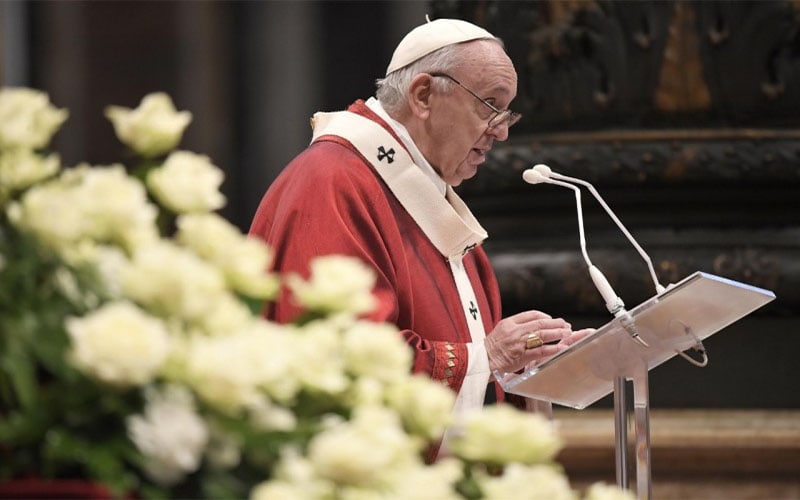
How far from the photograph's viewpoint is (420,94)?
11.7 ft

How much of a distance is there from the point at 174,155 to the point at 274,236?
209 cm

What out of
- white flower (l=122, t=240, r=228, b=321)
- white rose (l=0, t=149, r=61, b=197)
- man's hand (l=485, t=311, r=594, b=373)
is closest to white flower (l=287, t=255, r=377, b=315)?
white flower (l=122, t=240, r=228, b=321)

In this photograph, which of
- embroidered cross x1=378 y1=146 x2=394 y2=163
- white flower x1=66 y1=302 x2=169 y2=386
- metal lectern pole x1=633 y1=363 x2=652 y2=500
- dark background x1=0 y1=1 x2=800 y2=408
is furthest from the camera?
dark background x1=0 y1=1 x2=800 y2=408

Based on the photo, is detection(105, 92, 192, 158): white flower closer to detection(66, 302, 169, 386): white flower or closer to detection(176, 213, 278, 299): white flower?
detection(176, 213, 278, 299): white flower

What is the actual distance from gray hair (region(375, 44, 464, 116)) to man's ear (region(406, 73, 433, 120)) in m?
0.02

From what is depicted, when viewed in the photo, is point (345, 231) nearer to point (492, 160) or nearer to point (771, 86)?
point (492, 160)

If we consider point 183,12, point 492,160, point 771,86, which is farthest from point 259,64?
point 771,86

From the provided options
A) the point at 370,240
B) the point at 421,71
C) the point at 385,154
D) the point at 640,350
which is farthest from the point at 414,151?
the point at 640,350

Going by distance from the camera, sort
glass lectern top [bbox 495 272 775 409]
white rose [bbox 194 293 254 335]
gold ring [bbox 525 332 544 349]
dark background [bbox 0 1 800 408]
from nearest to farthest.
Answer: white rose [bbox 194 293 254 335] < glass lectern top [bbox 495 272 775 409] < gold ring [bbox 525 332 544 349] < dark background [bbox 0 1 800 408]

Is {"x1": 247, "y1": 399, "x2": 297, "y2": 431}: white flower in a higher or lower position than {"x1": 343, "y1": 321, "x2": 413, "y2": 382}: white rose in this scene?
lower

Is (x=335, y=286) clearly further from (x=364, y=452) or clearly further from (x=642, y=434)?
(x=642, y=434)

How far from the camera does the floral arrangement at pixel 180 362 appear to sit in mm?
1108

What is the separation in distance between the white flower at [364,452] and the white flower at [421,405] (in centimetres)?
6

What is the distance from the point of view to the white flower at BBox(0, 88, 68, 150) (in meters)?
1.24
